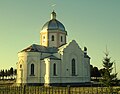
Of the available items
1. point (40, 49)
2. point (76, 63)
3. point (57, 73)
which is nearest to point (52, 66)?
point (57, 73)

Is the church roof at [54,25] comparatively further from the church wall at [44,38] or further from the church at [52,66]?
the church at [52,66]

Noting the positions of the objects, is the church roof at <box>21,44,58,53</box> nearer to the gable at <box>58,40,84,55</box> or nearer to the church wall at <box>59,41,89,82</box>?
the gable at <box>58,40,84,55</box>

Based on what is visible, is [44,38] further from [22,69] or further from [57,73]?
[57,73]

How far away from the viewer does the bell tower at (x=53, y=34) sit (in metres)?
46.0

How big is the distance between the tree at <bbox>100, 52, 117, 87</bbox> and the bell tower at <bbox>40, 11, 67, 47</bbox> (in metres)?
25.2

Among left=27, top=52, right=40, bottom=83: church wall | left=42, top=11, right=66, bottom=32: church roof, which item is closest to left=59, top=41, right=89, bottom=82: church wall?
left=27, top=52, right=40, bottom=83: church wall

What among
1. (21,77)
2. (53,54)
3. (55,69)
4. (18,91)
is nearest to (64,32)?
(53,54)

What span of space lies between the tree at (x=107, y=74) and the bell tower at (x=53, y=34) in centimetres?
2524

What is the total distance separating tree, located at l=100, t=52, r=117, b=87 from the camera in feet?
66.9

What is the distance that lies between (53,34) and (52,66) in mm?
7758

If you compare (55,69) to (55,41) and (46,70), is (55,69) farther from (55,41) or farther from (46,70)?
(55,41)

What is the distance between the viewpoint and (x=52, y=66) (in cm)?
4072

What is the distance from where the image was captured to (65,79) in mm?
41719

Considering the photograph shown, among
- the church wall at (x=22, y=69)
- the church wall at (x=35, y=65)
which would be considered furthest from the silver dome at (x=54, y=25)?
the church wall at (x=22, y=69)
